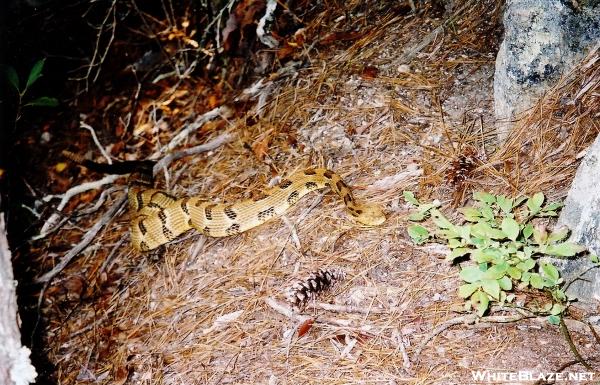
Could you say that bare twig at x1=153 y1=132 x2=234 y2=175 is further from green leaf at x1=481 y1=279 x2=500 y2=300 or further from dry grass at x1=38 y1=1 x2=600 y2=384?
green leaf at x1=481 y1=279 x2=500 y2=300

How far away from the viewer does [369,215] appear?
11.3 ft

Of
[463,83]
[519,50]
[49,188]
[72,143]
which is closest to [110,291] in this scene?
[49,188]

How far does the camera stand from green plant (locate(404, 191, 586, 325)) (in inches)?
100

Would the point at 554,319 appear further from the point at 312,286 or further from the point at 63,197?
the point at 63,197

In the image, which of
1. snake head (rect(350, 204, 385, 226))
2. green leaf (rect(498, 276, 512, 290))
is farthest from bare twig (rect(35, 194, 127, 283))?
green leaf (rect(498, 276, 512, 290))

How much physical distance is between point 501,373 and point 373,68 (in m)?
2.94

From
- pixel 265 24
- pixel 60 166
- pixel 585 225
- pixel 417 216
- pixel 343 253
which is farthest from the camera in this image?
pixel 60 166

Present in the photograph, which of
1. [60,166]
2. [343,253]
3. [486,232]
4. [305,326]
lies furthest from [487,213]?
[60,166]

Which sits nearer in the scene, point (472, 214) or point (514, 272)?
point (514, 272)

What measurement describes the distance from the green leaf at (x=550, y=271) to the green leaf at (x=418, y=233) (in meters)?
0.70

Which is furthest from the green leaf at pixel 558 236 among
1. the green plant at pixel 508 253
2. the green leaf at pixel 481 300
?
the green leaf at pixel 481 300

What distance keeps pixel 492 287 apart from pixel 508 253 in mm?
249

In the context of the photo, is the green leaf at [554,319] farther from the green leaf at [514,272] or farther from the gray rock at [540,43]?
the gray rock at [540,43]

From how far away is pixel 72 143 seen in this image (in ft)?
20.6
